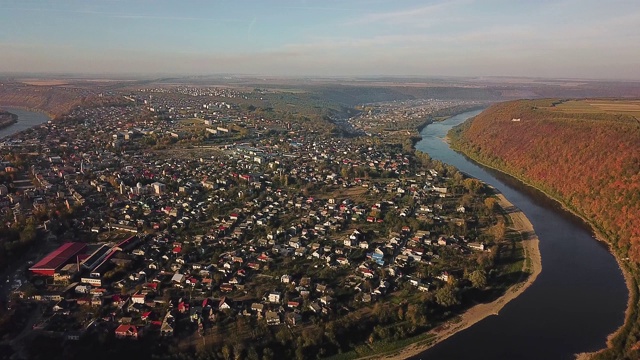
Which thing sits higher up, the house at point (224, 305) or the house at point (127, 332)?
the house at point (224, 305)

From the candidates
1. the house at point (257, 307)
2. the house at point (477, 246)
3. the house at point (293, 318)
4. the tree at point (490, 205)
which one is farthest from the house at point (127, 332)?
the tree at point (490, 205)

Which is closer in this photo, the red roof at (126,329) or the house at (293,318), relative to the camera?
the red roof at (126,329)

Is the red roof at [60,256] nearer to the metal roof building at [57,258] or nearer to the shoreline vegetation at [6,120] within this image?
the metal roof building at [57,258]

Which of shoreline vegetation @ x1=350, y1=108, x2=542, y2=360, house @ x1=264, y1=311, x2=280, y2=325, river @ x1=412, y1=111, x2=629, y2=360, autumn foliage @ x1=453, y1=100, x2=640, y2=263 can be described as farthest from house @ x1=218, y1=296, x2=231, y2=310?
autumn foliage @ x1=453, y1=100, x2=640, y2=263

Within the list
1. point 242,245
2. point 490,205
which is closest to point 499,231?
point 490,205

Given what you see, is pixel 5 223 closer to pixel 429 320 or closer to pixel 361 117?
pixel 429 320

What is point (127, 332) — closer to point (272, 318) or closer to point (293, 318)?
point (272, 318)

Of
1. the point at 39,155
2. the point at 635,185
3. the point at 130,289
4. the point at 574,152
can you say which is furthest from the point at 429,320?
the point at 39,155
